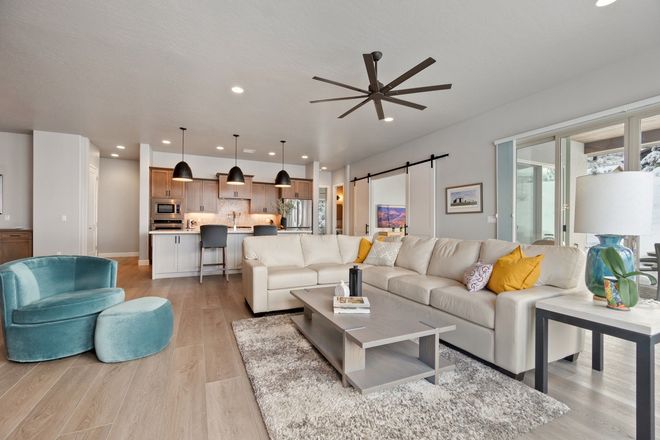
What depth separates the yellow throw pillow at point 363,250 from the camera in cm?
427

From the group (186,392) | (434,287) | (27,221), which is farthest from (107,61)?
(27,221)

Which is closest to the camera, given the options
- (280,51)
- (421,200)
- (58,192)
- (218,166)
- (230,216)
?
(280,51)

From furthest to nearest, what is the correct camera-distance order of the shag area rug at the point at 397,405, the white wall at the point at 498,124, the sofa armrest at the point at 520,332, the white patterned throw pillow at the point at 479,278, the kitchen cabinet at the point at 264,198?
the kitchen cabinet at the point at 264,198
the white wall at the point at 498,124
the white patterned throw pillow at the point at 479,278
the sofa armrest at the point at 520,332
the shag area rug at the point at 397,405

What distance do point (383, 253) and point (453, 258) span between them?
1.03 meters

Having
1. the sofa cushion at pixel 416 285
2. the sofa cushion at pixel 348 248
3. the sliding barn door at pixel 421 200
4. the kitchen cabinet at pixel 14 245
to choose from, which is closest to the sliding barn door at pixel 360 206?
the sliding barn door at pixel 421 200

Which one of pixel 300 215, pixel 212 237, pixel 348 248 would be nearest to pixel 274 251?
pixel 348 248

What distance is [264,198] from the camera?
8117 mm

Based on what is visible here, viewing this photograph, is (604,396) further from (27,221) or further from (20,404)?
(27,221)

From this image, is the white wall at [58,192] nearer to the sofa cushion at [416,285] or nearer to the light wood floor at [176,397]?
the light wood floor at [176,397]

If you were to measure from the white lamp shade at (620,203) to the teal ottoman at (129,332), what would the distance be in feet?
10.7

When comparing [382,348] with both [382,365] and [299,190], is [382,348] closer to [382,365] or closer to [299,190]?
[382,365]

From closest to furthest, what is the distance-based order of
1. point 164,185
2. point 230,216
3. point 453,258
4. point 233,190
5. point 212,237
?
point 453,258
point 212,237
point 164,185
point 233,190
point 230,216

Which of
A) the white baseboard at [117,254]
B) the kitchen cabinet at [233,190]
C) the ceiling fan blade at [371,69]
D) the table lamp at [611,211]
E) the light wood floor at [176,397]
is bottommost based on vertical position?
the light wood floor at [176,397]

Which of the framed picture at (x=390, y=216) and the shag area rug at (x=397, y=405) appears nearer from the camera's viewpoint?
the shag area rug at (x=397, y=405)
